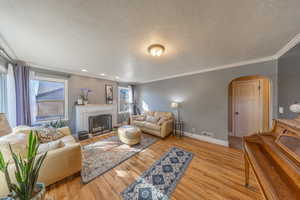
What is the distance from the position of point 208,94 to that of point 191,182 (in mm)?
2561

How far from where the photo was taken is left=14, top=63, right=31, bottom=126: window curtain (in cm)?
253

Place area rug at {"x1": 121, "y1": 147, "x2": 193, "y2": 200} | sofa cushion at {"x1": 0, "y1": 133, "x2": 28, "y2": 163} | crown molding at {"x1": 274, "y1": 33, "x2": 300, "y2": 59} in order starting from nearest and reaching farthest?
sofa cushion at {"x1": 0, "y1": 133, "x2": 28, "y2": 163} → area rug at {"x1": 121, "y1": 147, "x2": 193, "y2": 200} → crown molding at {"x1": 274, "y1": 33, "x2": 300, "y2": 59}

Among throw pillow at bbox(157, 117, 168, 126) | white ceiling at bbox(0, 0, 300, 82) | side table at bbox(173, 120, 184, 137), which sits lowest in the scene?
side table at bbox(173, 120, 184, 137)

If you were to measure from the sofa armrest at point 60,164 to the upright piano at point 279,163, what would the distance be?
2456 mm

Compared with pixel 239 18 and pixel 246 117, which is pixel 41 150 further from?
pixel 246 117

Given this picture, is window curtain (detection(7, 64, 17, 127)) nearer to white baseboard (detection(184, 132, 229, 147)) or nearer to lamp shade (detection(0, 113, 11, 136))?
lamp shade (detection(0, 113, 11, 136))

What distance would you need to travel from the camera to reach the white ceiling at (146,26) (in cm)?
104

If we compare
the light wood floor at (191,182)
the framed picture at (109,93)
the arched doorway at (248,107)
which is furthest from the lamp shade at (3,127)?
the arched doorway at (248,107)

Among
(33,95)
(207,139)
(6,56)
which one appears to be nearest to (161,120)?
(207,139)

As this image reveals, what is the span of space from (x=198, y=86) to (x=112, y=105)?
3779 millimetres

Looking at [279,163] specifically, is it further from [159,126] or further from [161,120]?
[161,120]

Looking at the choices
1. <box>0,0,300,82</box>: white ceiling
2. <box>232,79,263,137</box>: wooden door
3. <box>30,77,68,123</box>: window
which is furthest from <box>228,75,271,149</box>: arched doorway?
<box>30,77,68,123</box>: window

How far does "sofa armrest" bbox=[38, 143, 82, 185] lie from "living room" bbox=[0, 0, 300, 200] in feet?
0.05

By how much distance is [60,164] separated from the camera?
159cm
